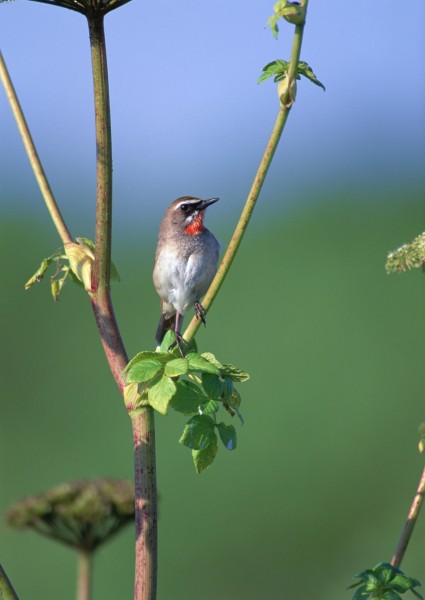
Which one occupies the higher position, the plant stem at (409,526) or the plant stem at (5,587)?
the plant stem at (5,587)

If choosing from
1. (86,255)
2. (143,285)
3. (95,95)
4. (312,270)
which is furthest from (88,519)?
(312,270)

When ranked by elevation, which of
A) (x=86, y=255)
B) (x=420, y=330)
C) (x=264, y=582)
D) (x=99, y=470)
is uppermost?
(x=420, y=330)

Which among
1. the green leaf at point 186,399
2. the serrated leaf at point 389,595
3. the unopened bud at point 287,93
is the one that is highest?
the unopened bud at point 287,93

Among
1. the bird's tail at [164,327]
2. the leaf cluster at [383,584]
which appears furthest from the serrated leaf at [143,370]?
the bird's tail at [164,327]

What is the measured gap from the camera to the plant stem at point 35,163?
8.73ft

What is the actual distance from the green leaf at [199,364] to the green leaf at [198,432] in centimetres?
12

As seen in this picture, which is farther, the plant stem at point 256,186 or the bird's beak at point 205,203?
the bird's beak at point 205,203

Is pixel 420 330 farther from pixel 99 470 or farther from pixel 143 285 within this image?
pixel 99 470

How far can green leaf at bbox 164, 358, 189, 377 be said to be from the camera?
2332mm

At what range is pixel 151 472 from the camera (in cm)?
233

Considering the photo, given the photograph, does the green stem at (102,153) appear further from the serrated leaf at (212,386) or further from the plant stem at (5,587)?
the plant stem at (5,587)

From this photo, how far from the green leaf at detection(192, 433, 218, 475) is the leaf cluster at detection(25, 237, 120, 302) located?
51 centimetres

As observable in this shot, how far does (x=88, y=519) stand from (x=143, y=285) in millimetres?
8865

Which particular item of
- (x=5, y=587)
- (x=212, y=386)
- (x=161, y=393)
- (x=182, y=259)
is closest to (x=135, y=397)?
(x=161, y=393)
